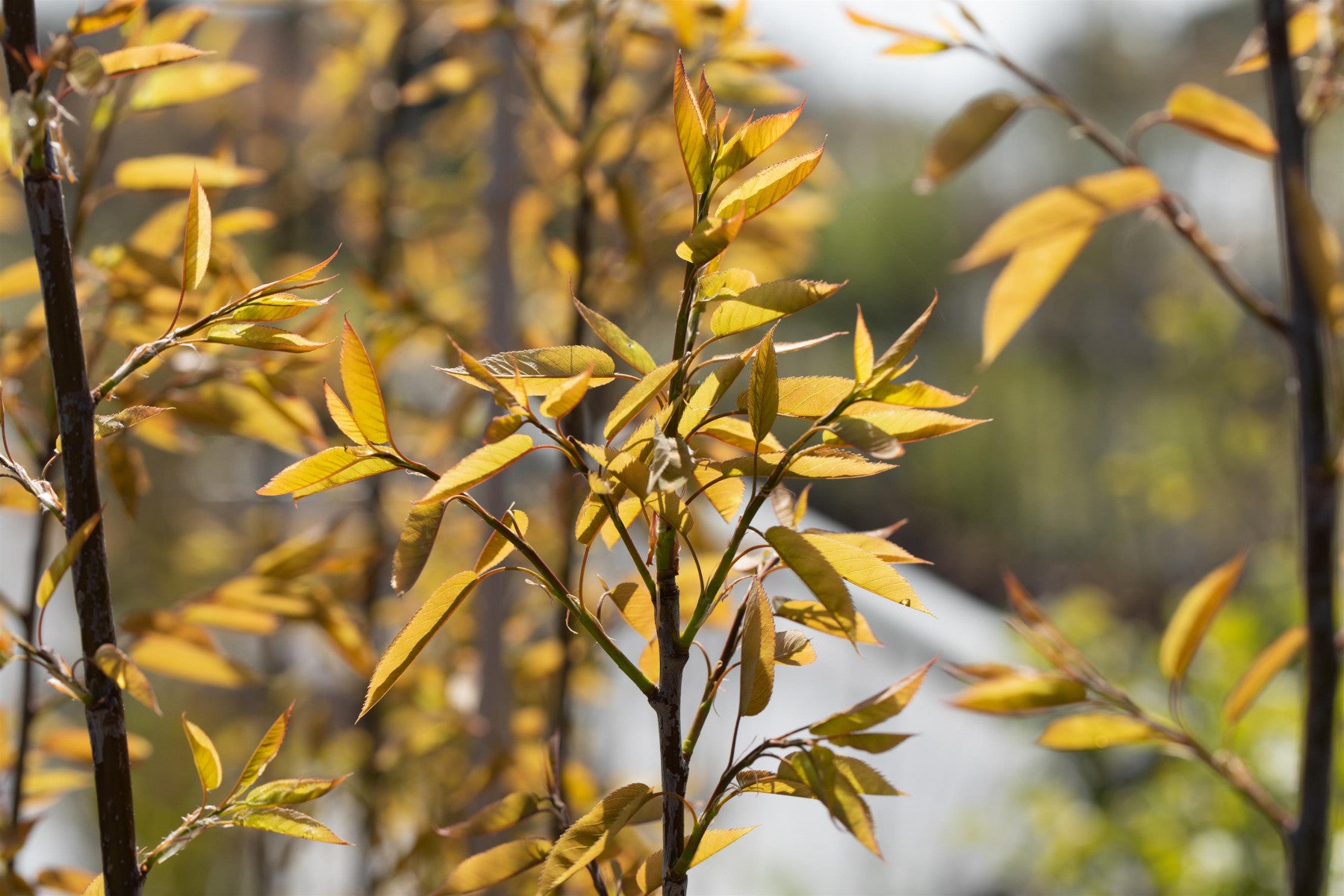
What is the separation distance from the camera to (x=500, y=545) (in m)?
0.26

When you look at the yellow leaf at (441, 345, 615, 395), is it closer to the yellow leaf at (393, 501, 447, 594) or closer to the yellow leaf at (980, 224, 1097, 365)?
the yellow leaf at (393, 501, 447, 594)

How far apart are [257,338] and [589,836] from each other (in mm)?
150

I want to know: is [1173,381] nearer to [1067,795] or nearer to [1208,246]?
[1067,795]

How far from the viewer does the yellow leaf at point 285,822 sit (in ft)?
0.83

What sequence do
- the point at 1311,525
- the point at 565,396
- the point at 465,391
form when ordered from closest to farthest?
the point at 565,396 → the point at 1311,525 → the point at 465,391

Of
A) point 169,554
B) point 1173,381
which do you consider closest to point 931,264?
point 1173,381

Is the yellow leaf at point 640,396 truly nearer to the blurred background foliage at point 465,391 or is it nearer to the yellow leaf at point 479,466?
the yellow leaf at point 479,466

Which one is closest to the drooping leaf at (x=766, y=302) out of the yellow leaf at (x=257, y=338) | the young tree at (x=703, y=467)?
the young tree at (x=703, y=467)

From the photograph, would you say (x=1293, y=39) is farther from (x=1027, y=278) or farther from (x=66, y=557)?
(x=66, y=557)

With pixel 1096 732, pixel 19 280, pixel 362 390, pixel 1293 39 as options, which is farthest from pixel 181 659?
pixel 1293 39

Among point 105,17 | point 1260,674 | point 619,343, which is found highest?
point 105,17

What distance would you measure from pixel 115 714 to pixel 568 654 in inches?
13.3

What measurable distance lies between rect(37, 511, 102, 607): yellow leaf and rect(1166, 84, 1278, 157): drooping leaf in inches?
15.3

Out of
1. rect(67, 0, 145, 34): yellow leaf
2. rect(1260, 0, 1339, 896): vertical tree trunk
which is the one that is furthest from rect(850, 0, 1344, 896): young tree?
rect(67, 0, 145, 34): yellow leaf
